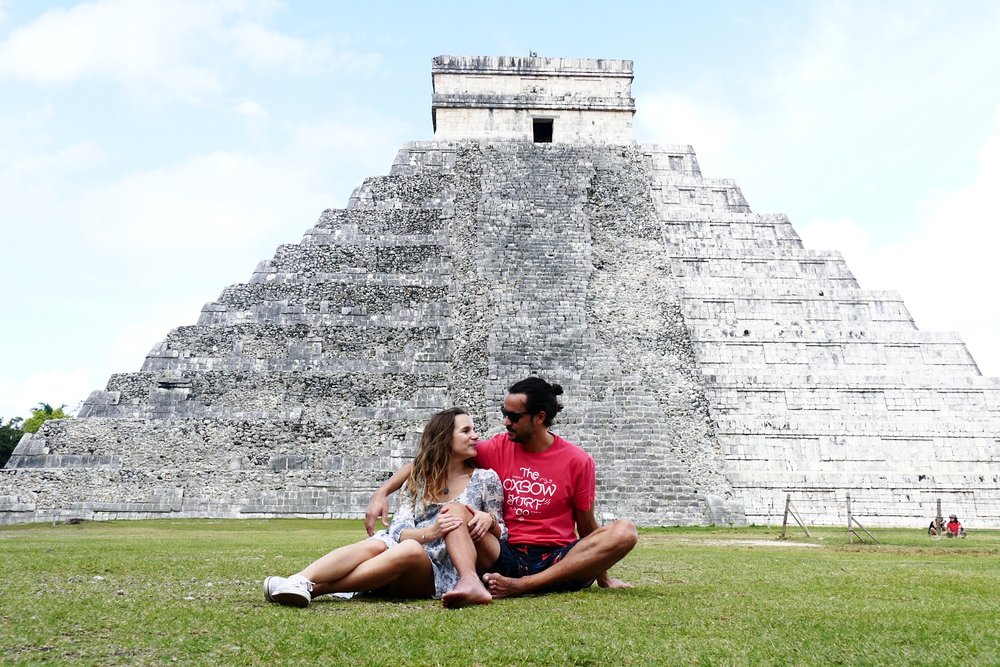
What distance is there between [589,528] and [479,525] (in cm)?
79

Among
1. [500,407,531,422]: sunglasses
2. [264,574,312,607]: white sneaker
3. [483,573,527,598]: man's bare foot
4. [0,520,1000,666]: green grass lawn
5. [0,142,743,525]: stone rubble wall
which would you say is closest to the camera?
[0,520,1000,666]: green grass lawn

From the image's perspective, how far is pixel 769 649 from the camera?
10.8 feet

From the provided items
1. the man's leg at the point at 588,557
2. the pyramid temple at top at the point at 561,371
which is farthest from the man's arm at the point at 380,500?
the pyramid temple at top at the point at 561,371

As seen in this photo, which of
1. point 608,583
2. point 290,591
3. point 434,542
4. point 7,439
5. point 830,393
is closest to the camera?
point 290,591

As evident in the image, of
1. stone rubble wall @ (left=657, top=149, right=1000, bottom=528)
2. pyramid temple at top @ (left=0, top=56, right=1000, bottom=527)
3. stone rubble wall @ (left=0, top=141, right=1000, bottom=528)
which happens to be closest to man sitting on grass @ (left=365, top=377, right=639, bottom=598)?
stone rubble wall @ (left=0, top=141, right=1000, bottom=528)

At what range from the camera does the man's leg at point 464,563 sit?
4.38m

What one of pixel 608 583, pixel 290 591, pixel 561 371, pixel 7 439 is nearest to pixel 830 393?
pixel 561 371

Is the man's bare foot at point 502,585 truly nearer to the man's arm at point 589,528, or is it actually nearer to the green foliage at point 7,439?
the man's arm at point 589,528

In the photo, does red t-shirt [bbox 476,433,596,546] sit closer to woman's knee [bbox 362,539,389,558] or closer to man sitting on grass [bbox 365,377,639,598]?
man sitting on grass [bbox 365,377,639,598]

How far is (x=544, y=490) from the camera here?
199 inches

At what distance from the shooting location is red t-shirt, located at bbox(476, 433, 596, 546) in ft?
16.6

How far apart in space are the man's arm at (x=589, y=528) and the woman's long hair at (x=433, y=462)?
0.80m

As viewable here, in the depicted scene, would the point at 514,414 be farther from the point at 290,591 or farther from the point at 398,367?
the point at 398,367

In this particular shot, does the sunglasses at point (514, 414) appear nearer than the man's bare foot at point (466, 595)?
No
